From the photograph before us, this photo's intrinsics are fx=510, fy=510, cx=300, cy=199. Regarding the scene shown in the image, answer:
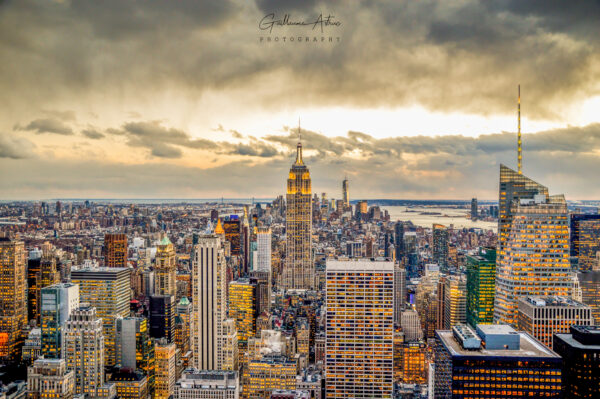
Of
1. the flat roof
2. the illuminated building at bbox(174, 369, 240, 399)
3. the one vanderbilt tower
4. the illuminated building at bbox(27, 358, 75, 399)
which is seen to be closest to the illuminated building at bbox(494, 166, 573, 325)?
the flat roof

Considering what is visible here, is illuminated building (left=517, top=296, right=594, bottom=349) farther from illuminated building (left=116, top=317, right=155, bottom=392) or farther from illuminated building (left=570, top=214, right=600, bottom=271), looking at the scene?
illuminated building (left=116, top=317, right=155, bottom=392)

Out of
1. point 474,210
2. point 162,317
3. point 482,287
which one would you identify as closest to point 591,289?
point 482,287

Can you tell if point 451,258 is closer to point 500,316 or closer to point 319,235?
point 500,316

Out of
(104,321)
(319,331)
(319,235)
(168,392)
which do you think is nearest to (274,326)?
(319,331)

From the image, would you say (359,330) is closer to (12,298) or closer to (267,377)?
(267,377)

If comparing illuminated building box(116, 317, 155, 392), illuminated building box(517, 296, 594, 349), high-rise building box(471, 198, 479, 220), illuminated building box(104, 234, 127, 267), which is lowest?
illuminated building box(116, 317, 155, 392)

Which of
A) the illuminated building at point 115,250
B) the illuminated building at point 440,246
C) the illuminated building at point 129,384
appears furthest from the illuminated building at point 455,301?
the illuminated building at point 115,250
